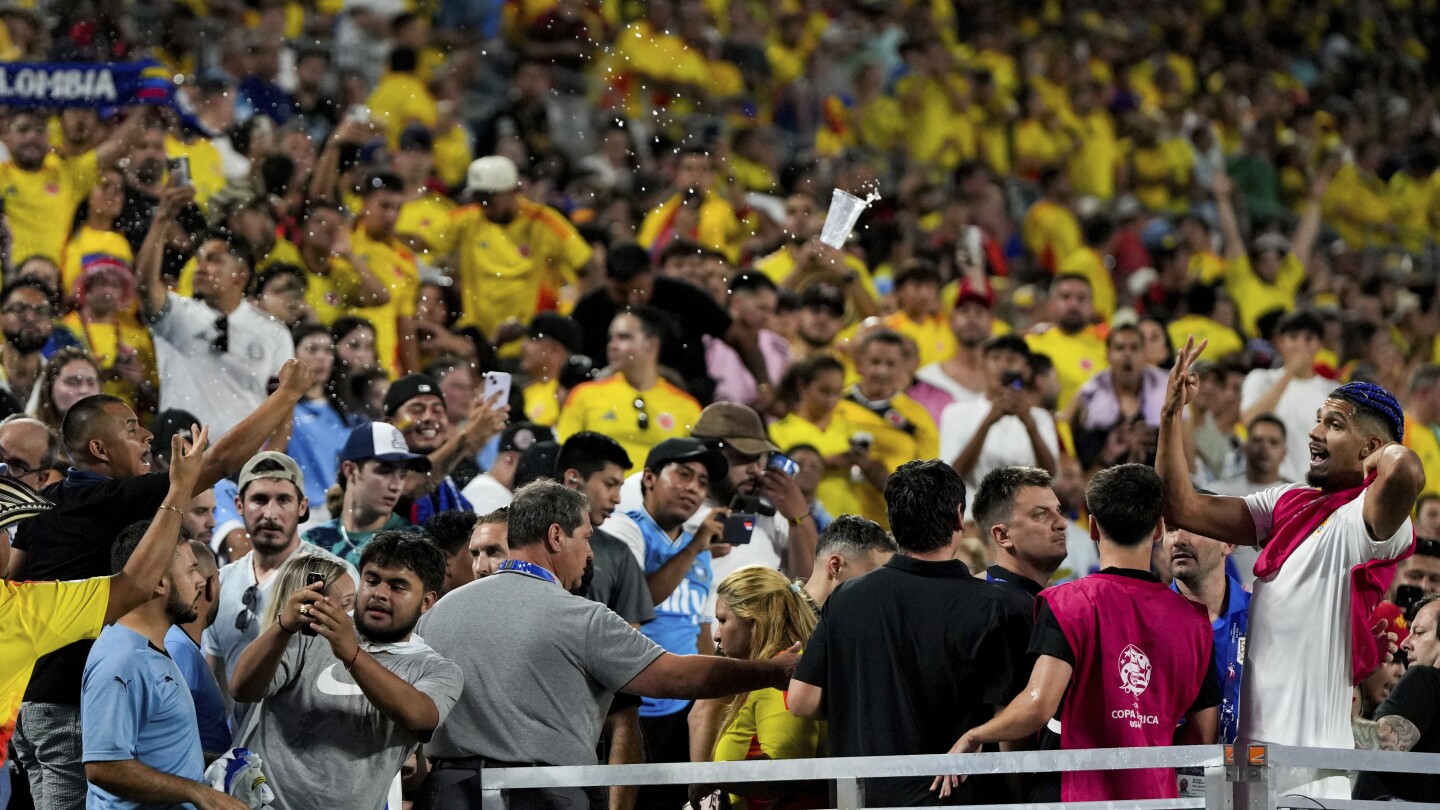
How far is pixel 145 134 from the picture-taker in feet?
34.4

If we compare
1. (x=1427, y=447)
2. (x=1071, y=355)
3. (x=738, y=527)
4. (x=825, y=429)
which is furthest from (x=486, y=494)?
(x=1427, y=447)

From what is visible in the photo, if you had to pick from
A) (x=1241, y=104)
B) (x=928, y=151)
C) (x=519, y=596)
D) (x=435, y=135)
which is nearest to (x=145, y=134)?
(x=435, y=135)

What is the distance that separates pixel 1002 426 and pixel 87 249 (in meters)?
4.89

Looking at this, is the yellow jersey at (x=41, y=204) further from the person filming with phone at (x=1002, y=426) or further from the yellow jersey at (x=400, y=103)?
the person filming with phone at (x=1002, y=426)

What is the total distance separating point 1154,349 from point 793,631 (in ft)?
20.9

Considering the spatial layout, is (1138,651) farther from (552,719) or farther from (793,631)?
(552,719)

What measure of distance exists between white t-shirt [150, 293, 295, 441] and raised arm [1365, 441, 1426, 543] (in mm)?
5747

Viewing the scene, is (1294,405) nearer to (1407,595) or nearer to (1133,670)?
(1407,595)

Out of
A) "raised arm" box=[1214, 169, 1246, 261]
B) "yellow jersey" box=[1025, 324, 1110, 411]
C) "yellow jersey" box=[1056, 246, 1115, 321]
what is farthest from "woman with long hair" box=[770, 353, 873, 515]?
"raised arm" box=[1214, 169, 1246, 261]

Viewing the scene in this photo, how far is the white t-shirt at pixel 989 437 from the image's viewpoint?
10023 millimetres

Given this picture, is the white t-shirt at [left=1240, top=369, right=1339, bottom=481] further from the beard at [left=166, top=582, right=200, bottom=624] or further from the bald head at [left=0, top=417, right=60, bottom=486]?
the beard at [left=166, top=582, right=200, bottom=624]

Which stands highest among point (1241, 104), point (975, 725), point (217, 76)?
point (1241, 104)

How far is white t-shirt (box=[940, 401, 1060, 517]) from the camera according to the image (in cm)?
1002

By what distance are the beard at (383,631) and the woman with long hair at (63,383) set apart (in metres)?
3.53
